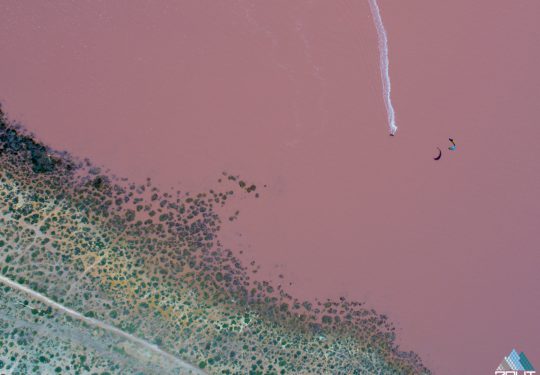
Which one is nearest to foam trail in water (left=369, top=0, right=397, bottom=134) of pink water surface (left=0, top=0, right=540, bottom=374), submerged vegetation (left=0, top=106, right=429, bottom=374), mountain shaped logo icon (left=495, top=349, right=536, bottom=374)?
pink water surface (left=0, top=0, right=540, bottom=374)

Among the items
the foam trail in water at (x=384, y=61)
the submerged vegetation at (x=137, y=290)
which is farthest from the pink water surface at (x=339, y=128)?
the submerged vegetation at (x=137, y=290)

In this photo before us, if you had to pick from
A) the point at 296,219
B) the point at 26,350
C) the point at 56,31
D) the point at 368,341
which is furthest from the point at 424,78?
the point at 26,350

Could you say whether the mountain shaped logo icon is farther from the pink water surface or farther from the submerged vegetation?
the submerged vegetation

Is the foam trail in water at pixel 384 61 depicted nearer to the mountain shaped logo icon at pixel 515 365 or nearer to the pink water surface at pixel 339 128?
the pink water surface at pixel 339 128

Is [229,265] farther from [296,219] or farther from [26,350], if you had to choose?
[26,350]

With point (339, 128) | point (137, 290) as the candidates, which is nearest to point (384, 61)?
point (339, 128)

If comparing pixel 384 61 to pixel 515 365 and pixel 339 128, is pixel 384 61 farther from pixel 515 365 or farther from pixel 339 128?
pixel 515 365
